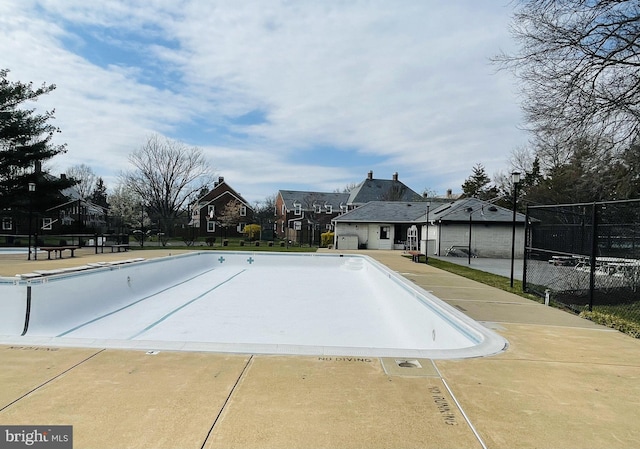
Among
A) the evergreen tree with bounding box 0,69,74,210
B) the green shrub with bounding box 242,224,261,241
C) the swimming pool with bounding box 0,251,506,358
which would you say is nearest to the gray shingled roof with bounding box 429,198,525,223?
the swimming pool with bounding box 0,251,506,358

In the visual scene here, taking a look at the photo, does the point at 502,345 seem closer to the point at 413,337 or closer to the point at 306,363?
the point at 306,363

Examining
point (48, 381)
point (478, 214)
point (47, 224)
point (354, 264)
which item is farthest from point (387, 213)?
point (47, 224)

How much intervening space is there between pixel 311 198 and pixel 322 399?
4112 cm

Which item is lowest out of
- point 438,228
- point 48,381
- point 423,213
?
point 48,381

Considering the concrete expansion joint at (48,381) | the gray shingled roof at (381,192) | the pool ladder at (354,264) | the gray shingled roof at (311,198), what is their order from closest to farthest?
the concrete expansion joint at (48,381) < the pool ladder at (354,264) < the gray shingled roof at (381,192) < the gray shingled roof at (311,198)

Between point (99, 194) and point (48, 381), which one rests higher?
point (99, 194)

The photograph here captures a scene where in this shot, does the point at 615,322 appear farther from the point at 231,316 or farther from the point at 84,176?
the point at 84,176

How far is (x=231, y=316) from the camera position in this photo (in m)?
8.36

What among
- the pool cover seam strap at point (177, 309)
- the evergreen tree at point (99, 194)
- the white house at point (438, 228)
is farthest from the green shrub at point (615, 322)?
the evergreen tree at point (99, 194)

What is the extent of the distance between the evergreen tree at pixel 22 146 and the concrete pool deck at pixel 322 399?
25.1 meters

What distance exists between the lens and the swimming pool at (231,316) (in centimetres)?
416

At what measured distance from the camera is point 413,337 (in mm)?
7219

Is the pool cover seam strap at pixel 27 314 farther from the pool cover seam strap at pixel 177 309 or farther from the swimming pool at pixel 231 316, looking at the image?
the pool cover seam strap at pixel 177 309

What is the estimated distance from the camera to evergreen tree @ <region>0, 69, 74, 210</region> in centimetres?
2330
